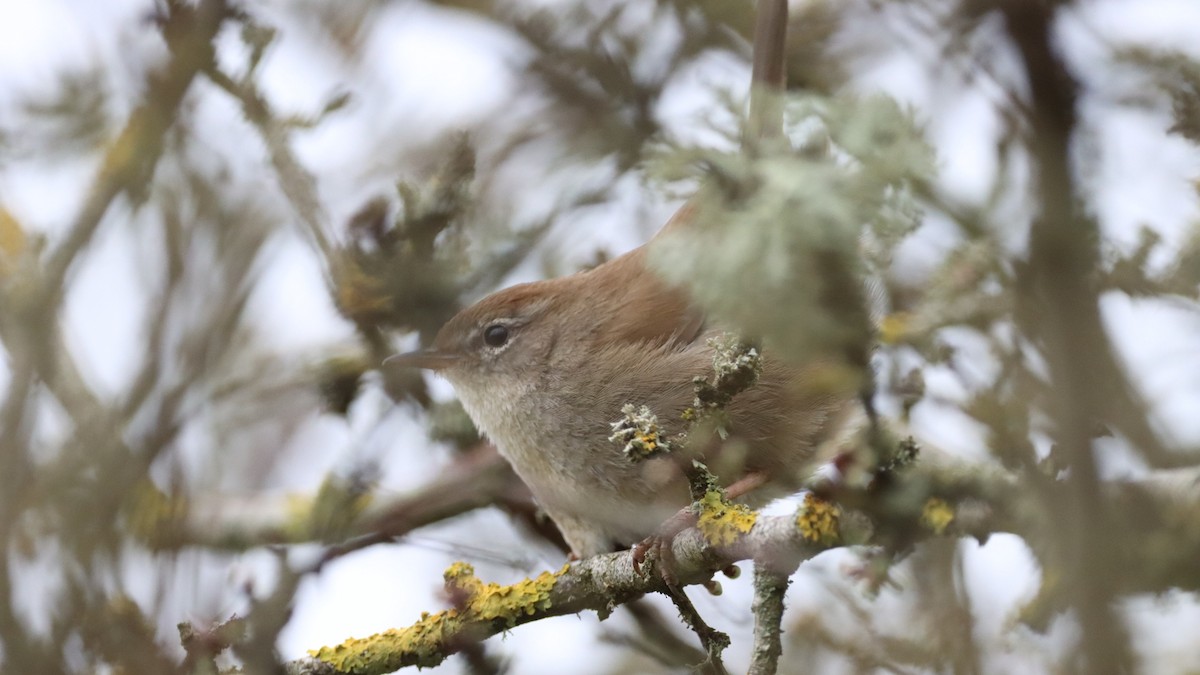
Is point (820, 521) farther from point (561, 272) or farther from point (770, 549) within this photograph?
point (561, 272)

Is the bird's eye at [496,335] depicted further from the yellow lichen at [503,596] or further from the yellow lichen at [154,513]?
the yellow lichen at [154,513]

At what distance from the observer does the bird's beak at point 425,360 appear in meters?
3.87

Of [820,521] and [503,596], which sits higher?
[820,521]

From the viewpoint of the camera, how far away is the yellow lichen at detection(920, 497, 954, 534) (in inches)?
94.2

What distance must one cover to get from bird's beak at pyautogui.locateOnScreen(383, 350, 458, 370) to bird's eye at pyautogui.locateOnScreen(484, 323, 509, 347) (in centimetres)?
14

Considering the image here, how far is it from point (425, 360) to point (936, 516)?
2.09 metres

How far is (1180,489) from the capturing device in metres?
2.40

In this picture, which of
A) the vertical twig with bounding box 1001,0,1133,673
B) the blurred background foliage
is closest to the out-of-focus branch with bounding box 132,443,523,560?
the blurred background foliage

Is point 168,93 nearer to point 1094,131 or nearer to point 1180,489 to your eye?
point 1094,131

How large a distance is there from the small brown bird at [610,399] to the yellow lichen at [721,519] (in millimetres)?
341

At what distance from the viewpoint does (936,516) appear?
242 centimetres

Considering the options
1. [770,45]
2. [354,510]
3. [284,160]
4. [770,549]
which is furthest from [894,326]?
[284,160]

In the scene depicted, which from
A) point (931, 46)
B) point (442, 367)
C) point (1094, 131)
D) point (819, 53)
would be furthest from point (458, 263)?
point (1094, 131)

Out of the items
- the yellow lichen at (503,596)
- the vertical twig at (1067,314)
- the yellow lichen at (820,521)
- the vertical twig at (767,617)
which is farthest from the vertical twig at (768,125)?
the yellow lichen at (503,596)
